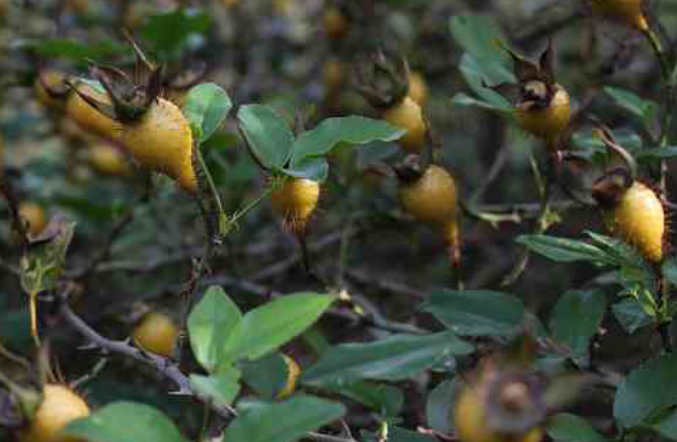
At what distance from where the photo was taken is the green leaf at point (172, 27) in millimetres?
1853

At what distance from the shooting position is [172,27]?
1.88 meters

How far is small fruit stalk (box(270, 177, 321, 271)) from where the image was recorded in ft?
3.64

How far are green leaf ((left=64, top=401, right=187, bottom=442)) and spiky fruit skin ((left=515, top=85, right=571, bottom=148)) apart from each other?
63 centimetres

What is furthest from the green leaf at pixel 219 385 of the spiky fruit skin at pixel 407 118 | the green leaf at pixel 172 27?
the green leaf at pixel 172 27

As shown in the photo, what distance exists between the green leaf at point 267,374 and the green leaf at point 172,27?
3.47 feet

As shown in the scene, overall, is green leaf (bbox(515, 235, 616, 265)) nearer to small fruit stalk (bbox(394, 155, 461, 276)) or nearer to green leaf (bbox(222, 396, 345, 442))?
small fruit stalk (bbox(394, 155, 461, 276))

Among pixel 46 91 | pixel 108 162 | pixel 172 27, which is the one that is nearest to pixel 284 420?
pixel 46 91

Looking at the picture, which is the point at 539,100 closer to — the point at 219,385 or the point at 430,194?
the point at 430,194

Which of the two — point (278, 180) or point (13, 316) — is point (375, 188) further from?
point (278, 180)

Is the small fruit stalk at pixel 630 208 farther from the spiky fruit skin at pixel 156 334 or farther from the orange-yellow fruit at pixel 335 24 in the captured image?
the orange-yellow fruit at pixel 335 24

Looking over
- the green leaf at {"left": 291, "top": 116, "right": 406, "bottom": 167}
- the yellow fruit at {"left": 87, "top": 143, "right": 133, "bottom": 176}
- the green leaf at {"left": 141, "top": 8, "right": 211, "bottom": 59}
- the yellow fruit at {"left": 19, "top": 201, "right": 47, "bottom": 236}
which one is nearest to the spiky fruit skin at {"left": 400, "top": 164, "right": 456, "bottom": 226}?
the green leaf at {"left": 291, "top": 116, "right": 406, "bottom": 167}

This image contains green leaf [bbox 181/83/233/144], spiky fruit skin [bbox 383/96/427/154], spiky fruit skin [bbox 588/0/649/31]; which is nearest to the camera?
green leaf [bbox 181/83/233/144]

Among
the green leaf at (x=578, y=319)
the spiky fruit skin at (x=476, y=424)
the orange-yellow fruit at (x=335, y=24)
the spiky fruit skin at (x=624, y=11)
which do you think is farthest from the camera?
the orange-yellow fruit at (x=335, y=24)

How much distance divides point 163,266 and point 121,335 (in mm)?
254
